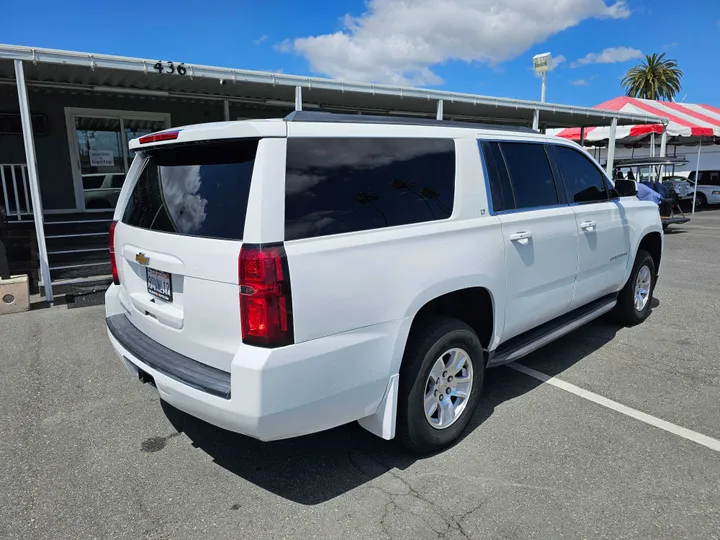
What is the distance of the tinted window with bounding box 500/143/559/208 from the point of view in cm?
356

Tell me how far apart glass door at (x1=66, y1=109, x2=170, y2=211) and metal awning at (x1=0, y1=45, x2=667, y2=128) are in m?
1.69

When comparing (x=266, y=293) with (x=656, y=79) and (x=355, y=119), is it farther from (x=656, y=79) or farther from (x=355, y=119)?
(x=656, y=79)

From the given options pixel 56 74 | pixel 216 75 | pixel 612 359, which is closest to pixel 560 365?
pixel 612 359

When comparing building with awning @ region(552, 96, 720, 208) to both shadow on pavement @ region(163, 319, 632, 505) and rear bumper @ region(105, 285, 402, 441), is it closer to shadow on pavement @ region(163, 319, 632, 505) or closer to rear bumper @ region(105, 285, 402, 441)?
shadow on pavement @ region(163, 319, 632, 505)

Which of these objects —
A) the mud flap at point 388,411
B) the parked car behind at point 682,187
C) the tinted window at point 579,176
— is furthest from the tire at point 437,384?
the parked car behind at point 682,187

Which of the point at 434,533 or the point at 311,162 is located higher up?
the point at 311,162

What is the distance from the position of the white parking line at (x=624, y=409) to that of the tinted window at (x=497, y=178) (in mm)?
1569

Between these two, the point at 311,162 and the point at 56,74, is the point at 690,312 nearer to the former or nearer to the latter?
the point at 311,162

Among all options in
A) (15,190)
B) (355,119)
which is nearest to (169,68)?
(15,190)

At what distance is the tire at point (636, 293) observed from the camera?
5195mm

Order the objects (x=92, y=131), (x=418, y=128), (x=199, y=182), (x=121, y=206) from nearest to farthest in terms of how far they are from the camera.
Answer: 1. (x=199, y=182)
2. (x=418, y=128)
3. (x=121, y=206)
4. (x=92, y=131)

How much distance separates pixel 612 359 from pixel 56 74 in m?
9.20

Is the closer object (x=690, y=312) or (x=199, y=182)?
(x=199, y=182)

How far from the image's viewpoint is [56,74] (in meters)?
8.23
